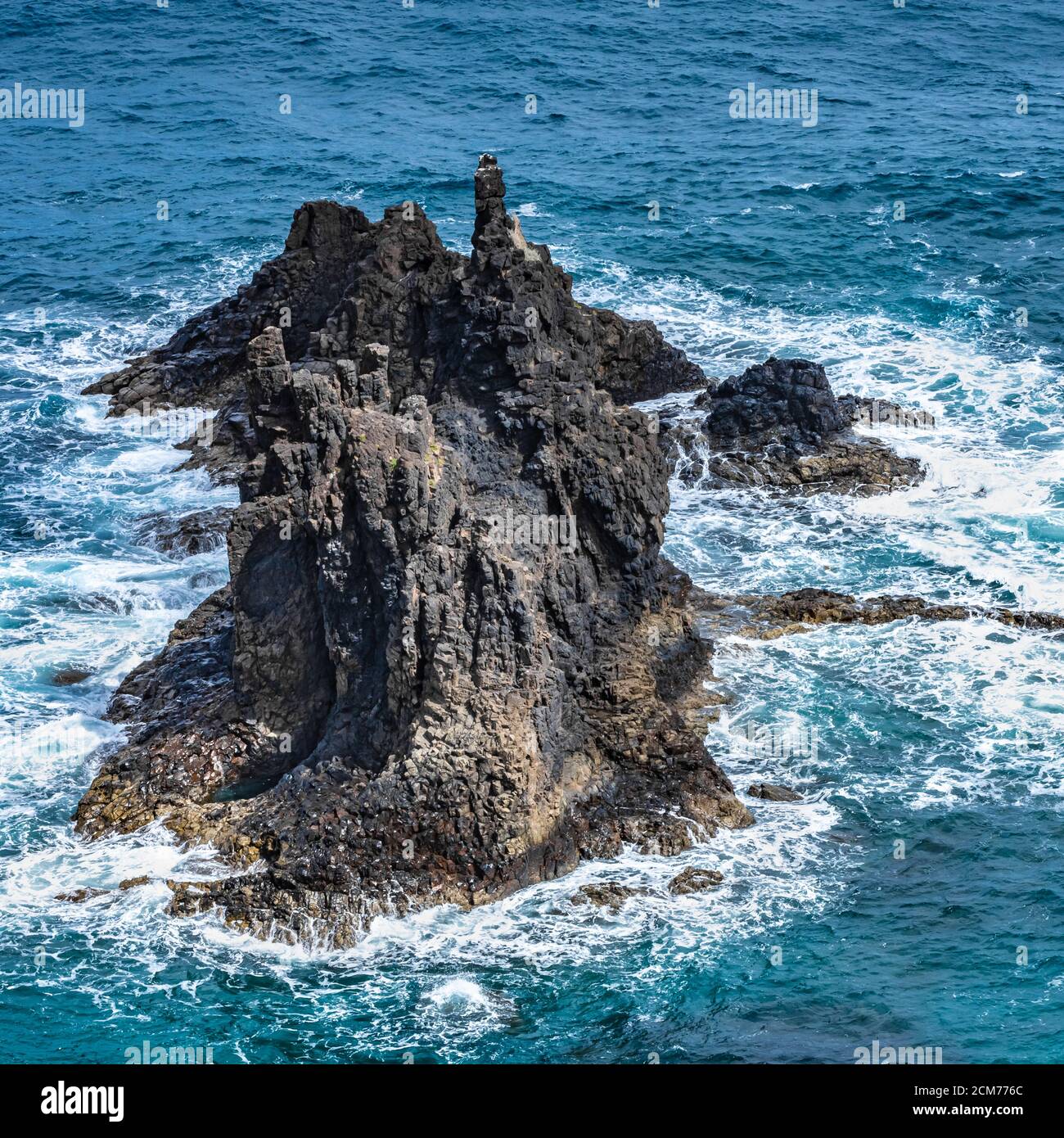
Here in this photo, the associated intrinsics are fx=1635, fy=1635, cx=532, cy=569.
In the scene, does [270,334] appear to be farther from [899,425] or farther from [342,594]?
[899,425]

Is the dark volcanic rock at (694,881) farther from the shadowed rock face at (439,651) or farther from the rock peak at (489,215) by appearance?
the rock peak at (489,215)

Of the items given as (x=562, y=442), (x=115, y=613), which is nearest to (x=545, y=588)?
(x=562, y=442)

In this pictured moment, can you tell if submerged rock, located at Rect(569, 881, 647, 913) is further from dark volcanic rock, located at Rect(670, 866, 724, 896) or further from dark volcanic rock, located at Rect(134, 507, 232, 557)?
dark volcanic rock, located at Rect(134, 507, 232, 557)

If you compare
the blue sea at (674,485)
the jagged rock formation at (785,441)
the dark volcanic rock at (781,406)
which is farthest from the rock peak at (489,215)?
the dark volcanic rock at (781,406)

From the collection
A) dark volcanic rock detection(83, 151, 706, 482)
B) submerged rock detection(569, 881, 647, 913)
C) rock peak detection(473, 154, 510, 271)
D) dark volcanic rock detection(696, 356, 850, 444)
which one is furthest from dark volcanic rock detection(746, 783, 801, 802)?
dark volcanic rock detection(696, 356, 850, 444)

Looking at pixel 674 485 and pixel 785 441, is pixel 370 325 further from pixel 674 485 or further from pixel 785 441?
pixel 785 441

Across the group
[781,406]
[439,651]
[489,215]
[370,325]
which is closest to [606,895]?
[439,651]
